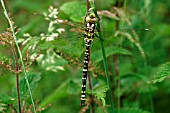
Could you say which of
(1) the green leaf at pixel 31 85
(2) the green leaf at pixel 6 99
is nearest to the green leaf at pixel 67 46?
(1) the green leaf at pixel 31 85

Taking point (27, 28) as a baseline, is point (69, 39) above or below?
below

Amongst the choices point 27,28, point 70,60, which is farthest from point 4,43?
point 27,28

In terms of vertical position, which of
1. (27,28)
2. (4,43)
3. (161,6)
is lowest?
(4,43)

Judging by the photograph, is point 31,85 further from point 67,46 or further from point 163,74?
point 163,74

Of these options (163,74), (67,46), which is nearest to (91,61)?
(67,46)

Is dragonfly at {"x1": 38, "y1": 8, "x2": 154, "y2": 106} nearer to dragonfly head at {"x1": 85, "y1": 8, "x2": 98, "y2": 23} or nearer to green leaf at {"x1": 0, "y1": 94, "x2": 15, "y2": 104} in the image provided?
dragonfly head at {"x1": 85, "y1": 8, "x2": 98, "y2": 23}

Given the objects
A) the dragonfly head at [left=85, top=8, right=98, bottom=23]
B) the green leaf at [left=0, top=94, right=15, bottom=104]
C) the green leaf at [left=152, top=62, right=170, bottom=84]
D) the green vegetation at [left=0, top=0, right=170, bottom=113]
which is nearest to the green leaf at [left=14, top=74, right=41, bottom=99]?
the green vegetation at [left=0, top=0, right=170, bottom=113]

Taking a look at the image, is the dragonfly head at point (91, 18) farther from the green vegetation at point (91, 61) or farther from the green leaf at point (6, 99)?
the green leaf at point (6, 99)

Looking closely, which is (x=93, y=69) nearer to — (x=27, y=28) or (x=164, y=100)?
(x=27, y=28)

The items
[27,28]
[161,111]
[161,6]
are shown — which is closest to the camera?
[27,28]
